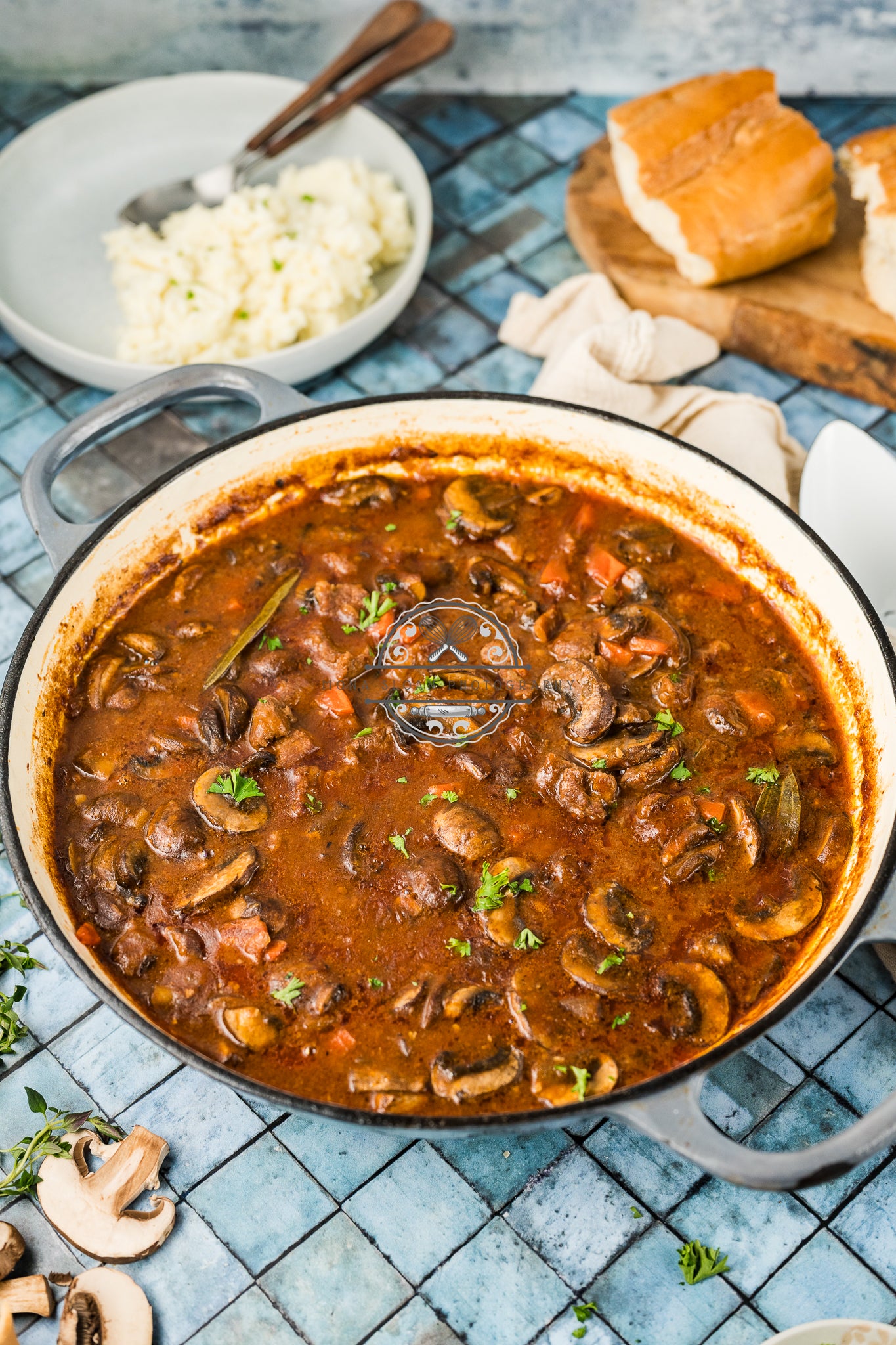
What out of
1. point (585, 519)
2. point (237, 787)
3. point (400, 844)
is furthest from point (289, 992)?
point (585, 519)

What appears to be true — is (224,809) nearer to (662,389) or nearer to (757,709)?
(757,709)

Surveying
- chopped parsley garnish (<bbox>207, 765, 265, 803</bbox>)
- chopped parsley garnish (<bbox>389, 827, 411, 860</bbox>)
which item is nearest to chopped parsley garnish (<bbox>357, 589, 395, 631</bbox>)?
chopped parsley garnish (<bbox>207, 765, 265, 803</bbox>)

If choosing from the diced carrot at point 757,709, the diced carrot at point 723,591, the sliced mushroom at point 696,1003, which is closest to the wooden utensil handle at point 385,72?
the diced carrot at point 723,591

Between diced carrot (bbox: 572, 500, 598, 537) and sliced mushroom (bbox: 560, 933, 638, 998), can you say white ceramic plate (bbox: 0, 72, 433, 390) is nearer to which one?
diced carrot (bbox: 572, 500, 598, 537)

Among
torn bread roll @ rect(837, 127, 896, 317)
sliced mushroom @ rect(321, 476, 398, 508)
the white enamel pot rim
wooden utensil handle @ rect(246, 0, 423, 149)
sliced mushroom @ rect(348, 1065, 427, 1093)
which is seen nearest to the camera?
the white enamel pot rim

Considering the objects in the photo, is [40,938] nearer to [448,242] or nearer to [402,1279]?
[402,1279]

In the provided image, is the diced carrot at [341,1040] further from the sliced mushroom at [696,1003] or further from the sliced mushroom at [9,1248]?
the sliced mushroom at [9,1248]
